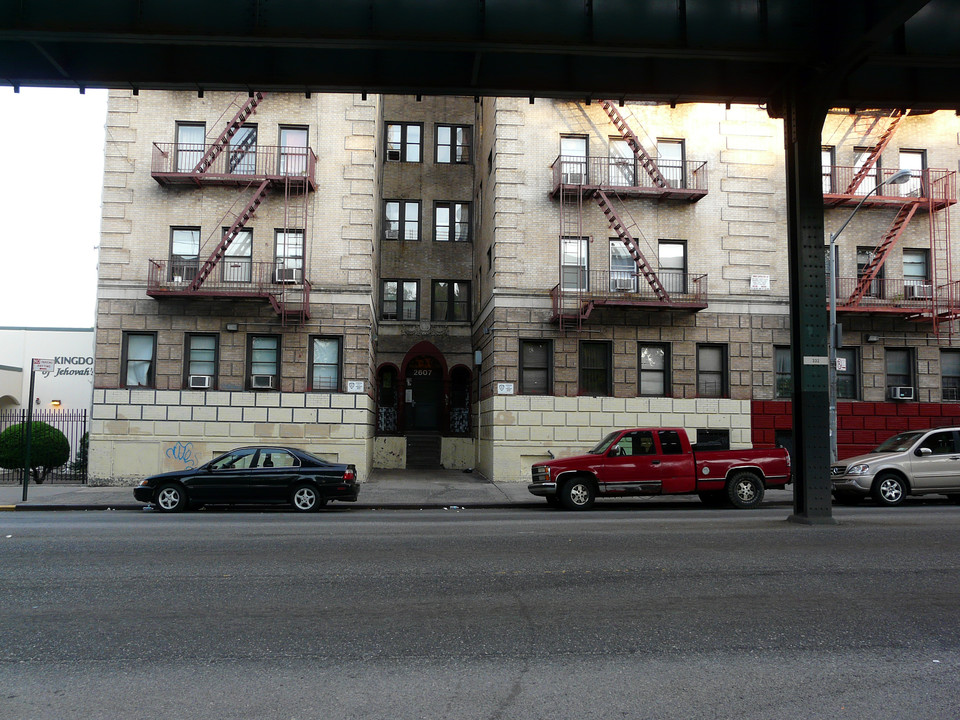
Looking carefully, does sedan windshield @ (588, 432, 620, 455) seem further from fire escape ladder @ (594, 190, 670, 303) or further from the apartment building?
fire escape ladder @ (594, 190, 670, 303)

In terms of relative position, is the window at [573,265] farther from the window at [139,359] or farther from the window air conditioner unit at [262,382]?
the window at [139,359]

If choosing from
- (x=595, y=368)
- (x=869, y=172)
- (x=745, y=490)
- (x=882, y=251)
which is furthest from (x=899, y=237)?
(x=745, y=490)

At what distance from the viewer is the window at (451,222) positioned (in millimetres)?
32094

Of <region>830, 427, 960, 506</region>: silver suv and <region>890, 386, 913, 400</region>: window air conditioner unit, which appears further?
<region>890, 386, 913, 400</region>: window air conditioner unit

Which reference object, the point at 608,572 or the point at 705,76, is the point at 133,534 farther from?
the point at 705,76

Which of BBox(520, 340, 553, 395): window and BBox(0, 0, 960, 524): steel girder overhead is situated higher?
BBox(0, 0, 960, 524): steel girder overhead

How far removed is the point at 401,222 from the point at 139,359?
38.8ft

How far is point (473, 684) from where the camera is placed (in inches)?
201

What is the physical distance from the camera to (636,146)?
24953 mm

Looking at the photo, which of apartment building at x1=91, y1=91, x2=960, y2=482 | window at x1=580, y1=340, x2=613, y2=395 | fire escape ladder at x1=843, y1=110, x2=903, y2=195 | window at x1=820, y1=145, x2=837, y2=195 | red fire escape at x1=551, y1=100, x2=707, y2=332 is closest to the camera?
apartment building at x1=91, y1=91, x2=960, y2=482

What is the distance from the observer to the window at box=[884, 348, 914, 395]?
85.8 ft

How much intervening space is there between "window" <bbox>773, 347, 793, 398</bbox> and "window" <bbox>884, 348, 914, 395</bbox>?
3.42 meters

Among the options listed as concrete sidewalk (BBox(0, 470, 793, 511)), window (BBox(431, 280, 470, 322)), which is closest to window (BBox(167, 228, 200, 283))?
concrete sidewalk (BBox(0, 470, 793, 511))

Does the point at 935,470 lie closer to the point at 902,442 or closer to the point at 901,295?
the point at 902,442
